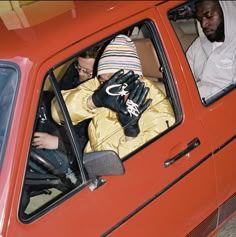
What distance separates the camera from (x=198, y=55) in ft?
9.15

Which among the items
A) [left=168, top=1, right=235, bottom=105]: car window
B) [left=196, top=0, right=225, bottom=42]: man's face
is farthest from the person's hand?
[left=196, top=0, right=225, bottom=42]: man's face

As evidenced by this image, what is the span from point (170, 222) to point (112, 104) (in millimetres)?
696

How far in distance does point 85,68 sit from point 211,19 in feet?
2.72

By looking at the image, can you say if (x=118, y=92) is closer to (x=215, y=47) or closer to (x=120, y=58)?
(x=120, y=58)

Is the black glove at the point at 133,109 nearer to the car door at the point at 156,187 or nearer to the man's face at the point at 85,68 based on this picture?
the car door at the point at 156,187

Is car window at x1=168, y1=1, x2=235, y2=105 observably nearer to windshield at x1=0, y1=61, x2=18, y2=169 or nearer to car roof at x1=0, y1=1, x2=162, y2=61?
car roof at x1=0, y1=1, x2=162, y2=61

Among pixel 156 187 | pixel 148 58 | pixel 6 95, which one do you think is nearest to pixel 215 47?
pixel 148 58

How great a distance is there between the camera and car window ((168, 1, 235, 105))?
238 cm

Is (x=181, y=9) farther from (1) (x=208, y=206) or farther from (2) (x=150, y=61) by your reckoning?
(1) (x=208, y=206)

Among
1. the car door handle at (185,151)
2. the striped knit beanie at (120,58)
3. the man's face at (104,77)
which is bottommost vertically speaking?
the car door handle at (185,151)

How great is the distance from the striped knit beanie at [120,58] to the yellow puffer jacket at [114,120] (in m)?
0.13

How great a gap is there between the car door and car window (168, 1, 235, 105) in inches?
5.8

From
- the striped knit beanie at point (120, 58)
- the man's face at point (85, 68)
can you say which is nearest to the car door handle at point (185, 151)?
the striped knit beanie at point (120, 58)

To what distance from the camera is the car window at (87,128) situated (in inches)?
73.8
